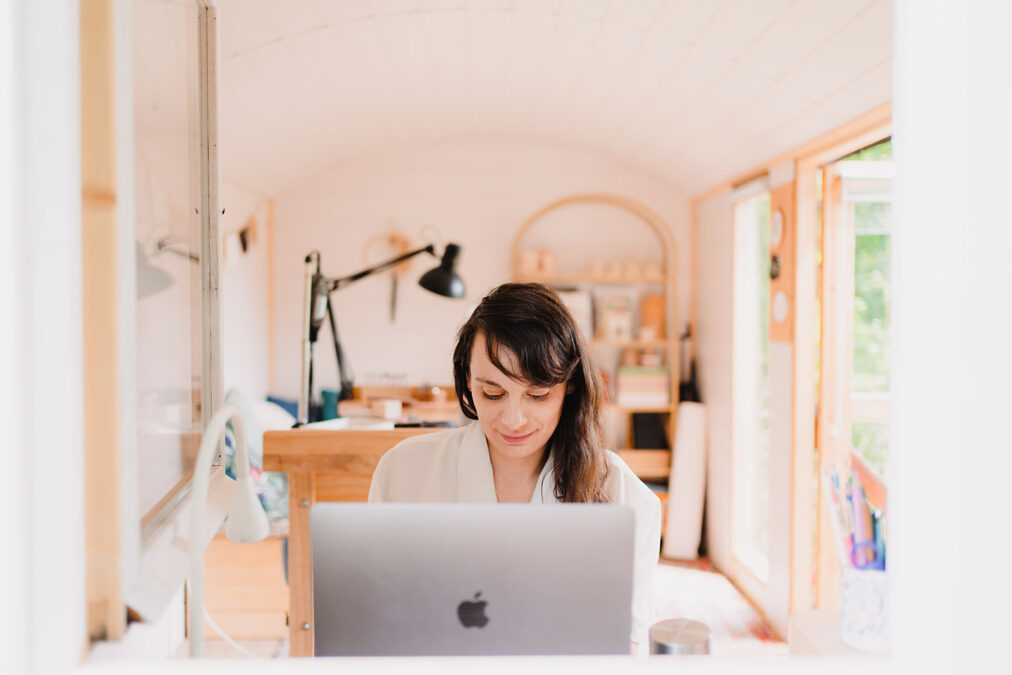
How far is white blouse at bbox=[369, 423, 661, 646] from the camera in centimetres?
157

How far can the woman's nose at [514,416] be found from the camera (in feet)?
4.94

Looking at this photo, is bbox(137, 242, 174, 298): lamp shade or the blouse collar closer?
bbox(137, 242, 174, 298): lamp shade

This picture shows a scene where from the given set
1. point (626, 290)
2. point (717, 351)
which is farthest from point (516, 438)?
point (626, 290)

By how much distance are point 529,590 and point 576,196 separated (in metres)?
3.92

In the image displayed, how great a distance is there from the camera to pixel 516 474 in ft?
5.35

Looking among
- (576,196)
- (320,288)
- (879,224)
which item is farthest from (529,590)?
(576,196)

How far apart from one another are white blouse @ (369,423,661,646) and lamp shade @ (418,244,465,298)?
1946 mm

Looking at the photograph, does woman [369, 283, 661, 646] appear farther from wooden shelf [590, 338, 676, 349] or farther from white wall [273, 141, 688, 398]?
white wall [273, 141, 688, 398]

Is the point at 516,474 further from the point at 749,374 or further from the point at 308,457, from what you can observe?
the point at 749,374

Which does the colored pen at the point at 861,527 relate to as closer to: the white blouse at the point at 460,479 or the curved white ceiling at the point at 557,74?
the white blouse at the point at 460,479

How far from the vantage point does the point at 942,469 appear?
734 millimetres

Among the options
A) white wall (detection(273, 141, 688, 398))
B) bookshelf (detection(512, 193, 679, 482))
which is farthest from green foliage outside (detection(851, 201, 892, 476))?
white wall (detection(273, 141, 688, 398))

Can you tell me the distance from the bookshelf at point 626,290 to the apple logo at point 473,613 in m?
3.52

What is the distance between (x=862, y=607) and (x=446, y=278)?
265 cm
